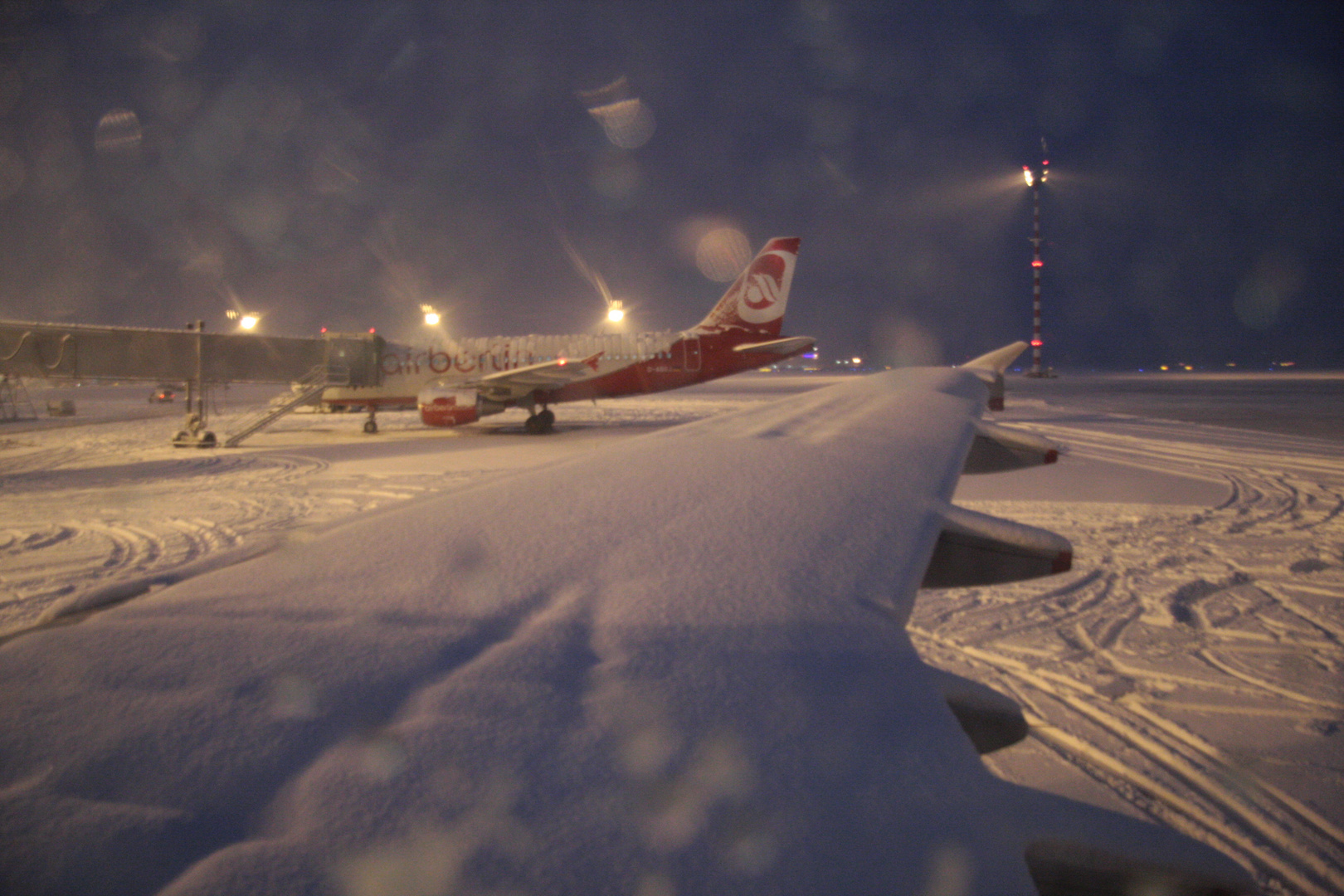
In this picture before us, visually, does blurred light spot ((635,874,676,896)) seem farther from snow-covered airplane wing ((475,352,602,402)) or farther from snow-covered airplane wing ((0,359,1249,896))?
snow-covered airplane wing ((475,352,602,402))

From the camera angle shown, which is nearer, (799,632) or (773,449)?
(799,632)

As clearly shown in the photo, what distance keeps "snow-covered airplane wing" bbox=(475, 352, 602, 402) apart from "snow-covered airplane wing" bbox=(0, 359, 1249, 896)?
18.6 m

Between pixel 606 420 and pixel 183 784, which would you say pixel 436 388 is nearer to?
pixel 606 420

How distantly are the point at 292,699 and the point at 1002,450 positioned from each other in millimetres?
4070

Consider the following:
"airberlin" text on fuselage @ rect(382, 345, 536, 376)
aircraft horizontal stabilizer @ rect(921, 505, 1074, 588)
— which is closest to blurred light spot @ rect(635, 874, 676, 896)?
aircraft horizontal stabilizer @ rect(921, 505, 1074, 588)

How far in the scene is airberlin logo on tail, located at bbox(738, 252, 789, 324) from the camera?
899 inches

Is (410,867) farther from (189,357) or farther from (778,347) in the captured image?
(189,357)

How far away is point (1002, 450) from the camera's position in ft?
13.7

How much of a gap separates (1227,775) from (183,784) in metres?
4.78

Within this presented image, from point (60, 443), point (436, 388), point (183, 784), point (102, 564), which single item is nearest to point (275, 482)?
point (102, 564)

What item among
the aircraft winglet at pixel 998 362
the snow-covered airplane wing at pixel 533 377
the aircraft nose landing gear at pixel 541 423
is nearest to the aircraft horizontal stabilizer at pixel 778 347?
the snow-covered airplane wing at pixel 533 377

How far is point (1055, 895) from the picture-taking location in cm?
115

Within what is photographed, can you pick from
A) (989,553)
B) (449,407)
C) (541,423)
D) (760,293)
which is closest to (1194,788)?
(989,553)

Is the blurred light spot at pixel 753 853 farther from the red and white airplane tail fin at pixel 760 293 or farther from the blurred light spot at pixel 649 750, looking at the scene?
the red and white airplane tail fin at pixel 760 293
